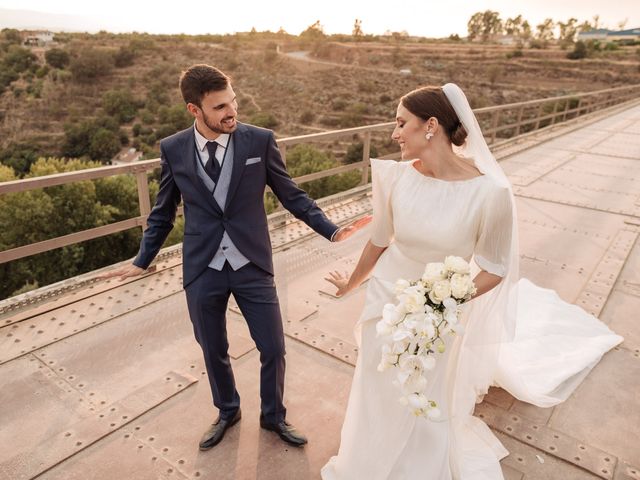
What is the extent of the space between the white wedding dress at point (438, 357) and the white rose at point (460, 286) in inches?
17.5

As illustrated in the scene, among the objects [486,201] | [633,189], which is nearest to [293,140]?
[486,201]

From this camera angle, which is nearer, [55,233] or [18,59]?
[55,233]

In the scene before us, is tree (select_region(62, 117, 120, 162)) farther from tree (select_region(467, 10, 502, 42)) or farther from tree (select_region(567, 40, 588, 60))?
tree (select_region(467, 10, 502, 42))

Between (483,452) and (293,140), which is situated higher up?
(293,140)

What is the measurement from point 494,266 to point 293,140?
3.53 meters

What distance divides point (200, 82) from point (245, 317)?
1.20 meters

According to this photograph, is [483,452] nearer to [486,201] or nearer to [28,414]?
[486,201]

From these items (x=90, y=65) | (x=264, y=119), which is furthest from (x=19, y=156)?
(x=264, y=119)

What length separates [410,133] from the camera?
2104 mm

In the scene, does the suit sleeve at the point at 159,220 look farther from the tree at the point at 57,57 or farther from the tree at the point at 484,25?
the tree at the point at 484,25

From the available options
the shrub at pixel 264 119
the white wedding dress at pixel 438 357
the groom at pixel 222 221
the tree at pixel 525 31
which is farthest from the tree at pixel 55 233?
the tree at pixel 525 31

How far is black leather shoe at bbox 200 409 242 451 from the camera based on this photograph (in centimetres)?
256

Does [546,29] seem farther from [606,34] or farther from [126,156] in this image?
[126,156]

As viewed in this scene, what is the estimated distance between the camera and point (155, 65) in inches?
3551
